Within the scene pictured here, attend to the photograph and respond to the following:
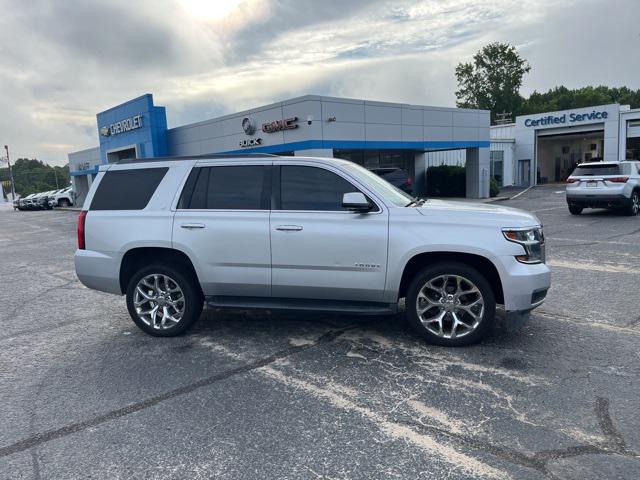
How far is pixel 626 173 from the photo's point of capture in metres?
14.1

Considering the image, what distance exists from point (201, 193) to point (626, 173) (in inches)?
539

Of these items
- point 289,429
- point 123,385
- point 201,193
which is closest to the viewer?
point 289,429

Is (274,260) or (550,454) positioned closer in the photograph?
(550,454)

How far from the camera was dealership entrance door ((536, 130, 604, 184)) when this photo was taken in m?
41.5

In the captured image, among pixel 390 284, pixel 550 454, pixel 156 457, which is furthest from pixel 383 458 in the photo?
pixel 390 284

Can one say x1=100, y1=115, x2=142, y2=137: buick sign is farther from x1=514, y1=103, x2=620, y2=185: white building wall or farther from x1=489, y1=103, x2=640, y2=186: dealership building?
x1=514, y1=103, x2=620, y2=185: white building wall

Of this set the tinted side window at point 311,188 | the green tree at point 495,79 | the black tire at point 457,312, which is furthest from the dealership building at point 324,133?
the green tree at point 495,79

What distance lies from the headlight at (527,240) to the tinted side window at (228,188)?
2.40 m

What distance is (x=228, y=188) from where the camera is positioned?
518 centimetres

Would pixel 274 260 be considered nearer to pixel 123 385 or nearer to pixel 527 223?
pixel 123 385

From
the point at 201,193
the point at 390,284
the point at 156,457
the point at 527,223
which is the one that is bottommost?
the point at 156,457

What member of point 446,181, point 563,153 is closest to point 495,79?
point 563,153

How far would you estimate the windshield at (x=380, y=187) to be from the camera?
16.2 feet

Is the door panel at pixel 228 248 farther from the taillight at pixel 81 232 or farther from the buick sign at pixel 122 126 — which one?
the buick sign at pixel 122 126
